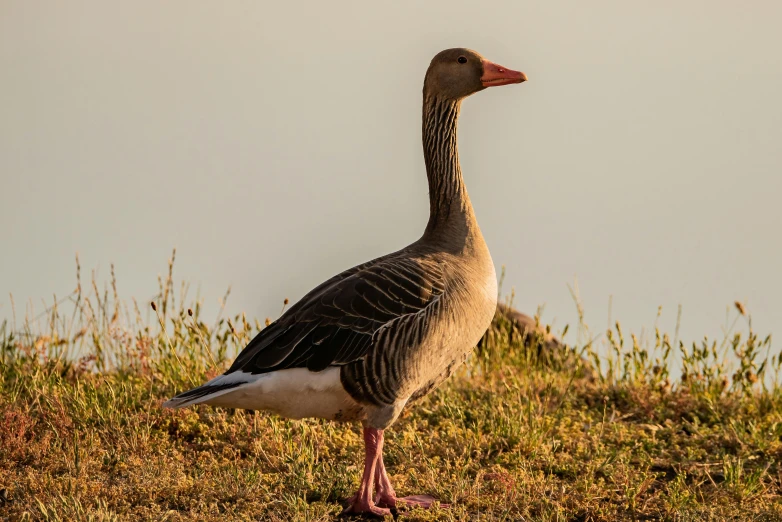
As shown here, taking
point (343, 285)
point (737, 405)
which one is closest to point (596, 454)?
point (737, 405)

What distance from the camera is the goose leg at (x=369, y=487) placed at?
5.86 m

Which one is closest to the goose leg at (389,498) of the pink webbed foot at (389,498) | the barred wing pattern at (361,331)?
the pink webbed foot at (389,498)

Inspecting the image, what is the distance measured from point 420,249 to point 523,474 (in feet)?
6.28

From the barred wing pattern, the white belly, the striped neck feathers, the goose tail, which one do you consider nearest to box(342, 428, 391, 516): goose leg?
the white belly

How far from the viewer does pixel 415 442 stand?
747 centimetres

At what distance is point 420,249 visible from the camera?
668cm

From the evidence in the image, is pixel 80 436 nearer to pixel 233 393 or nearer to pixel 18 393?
pixel 18 393

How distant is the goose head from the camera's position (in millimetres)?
6996

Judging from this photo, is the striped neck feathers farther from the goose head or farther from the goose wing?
the goose wing

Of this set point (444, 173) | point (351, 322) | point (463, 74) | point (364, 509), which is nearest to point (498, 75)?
point (463, 74)

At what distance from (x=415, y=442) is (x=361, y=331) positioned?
198 cm

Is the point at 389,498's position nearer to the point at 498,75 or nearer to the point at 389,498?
the point at 389,498

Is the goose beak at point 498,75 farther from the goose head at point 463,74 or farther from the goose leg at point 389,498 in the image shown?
the goose leg at point 389,498

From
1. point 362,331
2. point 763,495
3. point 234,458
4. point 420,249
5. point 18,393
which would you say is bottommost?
point 763,495
